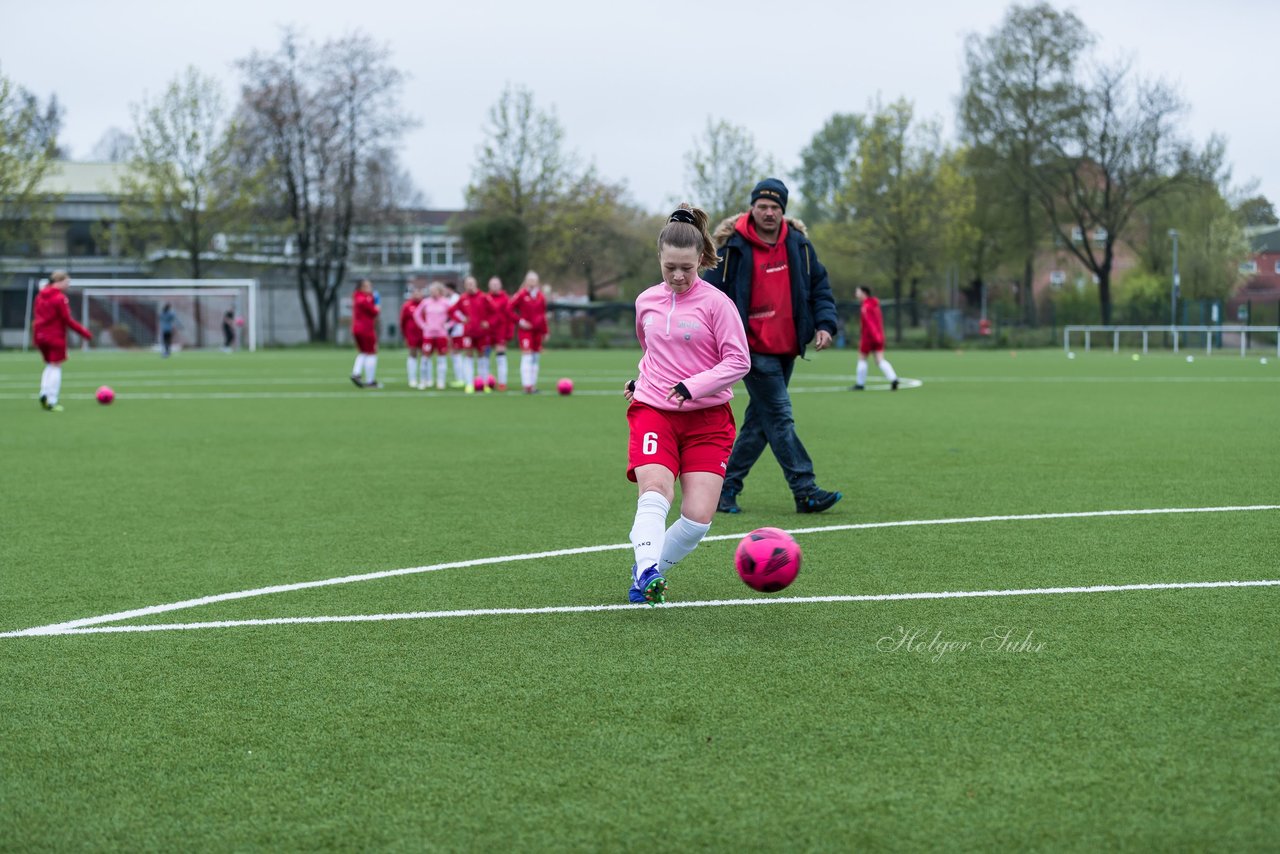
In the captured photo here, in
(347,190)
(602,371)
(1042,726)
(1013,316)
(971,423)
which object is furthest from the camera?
(1013,316)

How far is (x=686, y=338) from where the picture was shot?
6.39 m

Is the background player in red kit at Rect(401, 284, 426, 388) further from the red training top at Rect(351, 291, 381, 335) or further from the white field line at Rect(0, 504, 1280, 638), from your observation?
the white field line at Rect(0, 504, 1280, 638)

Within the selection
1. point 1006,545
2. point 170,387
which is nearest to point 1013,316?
point 170,387

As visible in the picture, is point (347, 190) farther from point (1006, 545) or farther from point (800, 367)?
point (1006, 545)

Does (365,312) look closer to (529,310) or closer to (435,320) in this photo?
(435,320)

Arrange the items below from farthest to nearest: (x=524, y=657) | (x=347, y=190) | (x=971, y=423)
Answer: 1. (x=347, y=190)
2. (x=971, y=423)
3. (x=524, y=657)

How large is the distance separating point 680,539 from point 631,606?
390 mm

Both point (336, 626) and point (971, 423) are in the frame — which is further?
point (971, 423)

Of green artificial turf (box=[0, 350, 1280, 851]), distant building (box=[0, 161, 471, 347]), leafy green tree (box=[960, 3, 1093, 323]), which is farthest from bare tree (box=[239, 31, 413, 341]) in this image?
green artificial turf (box=[0, 350, 1280, 851])

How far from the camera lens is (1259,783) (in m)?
3.74

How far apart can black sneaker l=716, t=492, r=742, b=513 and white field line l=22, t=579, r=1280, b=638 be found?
3017mm

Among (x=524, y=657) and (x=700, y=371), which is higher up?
(x=700, y=371)

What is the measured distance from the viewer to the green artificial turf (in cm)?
362

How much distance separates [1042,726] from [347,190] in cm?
6159
